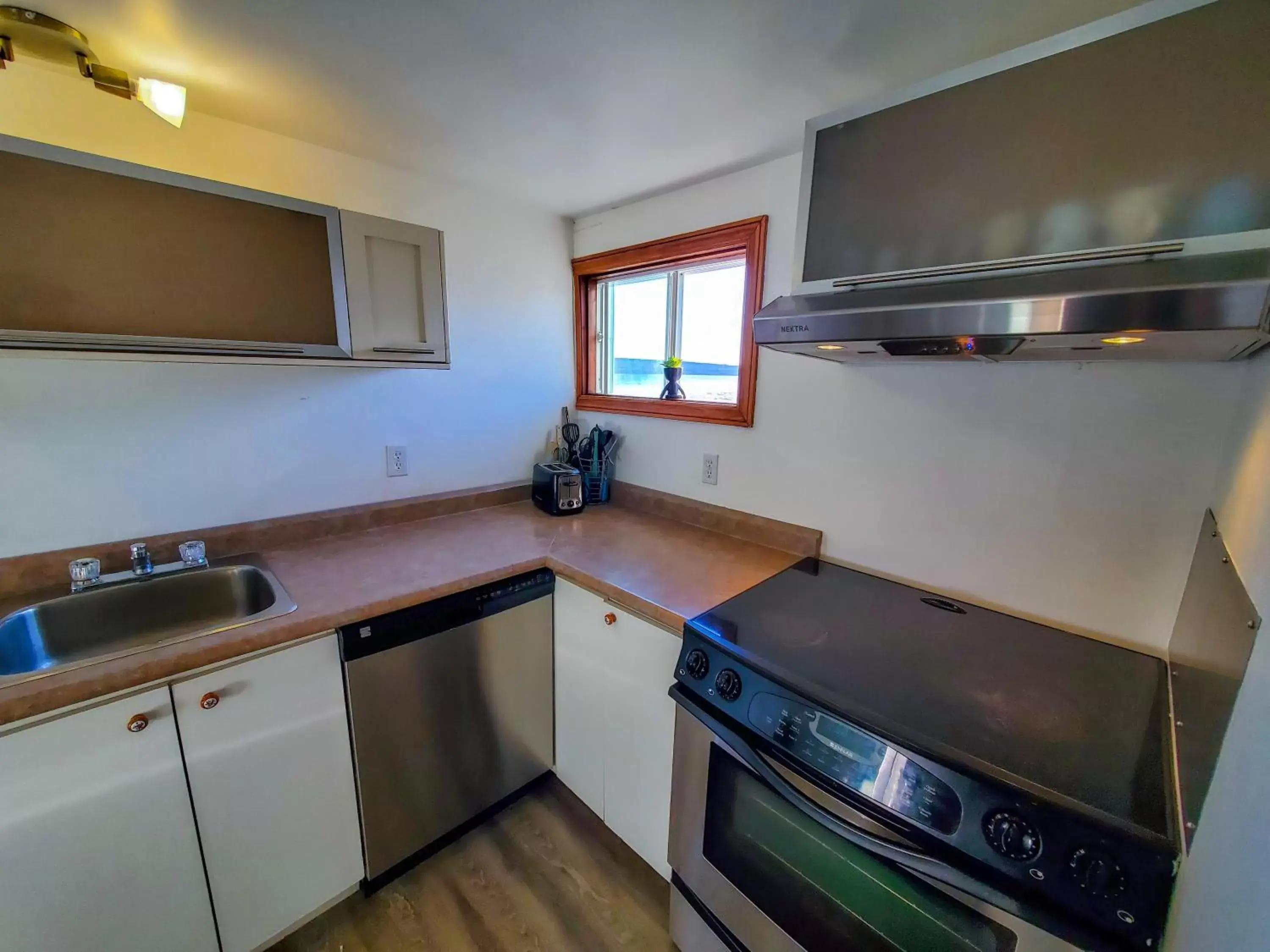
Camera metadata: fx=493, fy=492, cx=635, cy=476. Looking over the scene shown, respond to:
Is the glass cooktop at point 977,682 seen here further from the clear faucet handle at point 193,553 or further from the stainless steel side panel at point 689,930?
the clear faucet handle at point 193,553

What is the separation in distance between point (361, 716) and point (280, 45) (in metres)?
1.55

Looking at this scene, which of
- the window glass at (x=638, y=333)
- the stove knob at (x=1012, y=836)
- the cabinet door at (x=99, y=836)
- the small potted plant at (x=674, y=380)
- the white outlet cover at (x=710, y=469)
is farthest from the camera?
the window glass at (x=638, y=333)

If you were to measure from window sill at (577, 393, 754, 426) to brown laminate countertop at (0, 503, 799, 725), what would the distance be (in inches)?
16.6

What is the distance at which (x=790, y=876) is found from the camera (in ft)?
3.34

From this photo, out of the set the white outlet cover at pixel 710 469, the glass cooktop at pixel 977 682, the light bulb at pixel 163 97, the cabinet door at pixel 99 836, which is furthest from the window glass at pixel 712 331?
the cabinet door at pixel 99 836

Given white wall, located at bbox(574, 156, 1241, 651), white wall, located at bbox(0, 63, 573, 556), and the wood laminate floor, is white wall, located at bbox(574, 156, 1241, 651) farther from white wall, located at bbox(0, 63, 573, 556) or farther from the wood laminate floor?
the wood laminate floor

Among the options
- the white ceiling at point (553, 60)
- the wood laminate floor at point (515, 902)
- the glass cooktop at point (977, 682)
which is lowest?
the wood laminate floor at point (515, 902)

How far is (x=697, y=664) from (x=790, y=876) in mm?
448

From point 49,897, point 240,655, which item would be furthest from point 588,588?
point 49,897

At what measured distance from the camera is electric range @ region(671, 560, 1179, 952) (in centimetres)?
71

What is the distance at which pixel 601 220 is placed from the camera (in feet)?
6.86

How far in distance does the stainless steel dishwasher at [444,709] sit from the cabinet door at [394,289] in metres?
0.73

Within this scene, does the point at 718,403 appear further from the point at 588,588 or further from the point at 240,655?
the point at 240,655

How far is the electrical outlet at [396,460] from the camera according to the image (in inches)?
72.4
